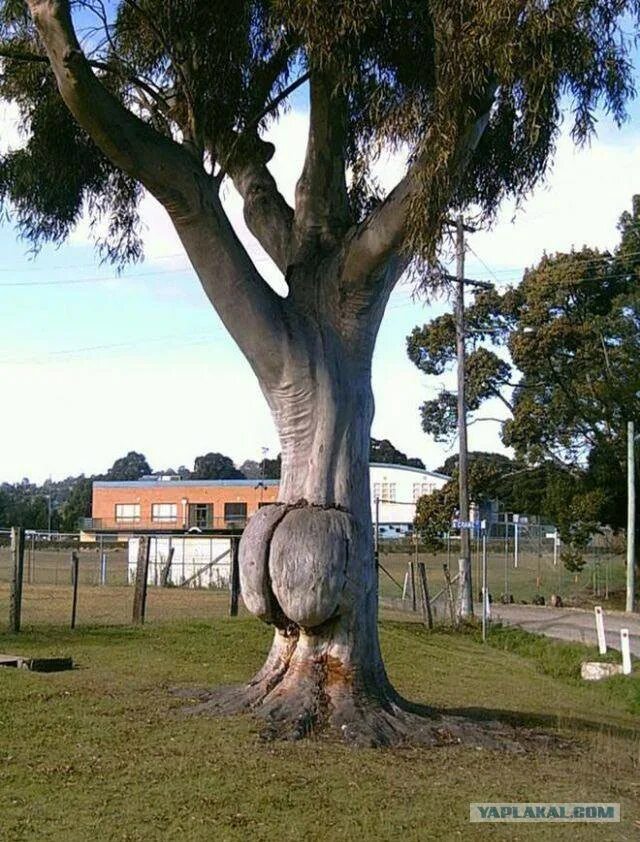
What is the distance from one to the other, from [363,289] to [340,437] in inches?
57.5

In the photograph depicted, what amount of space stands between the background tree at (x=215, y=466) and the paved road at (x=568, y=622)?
9069cm

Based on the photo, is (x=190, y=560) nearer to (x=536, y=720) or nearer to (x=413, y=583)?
(x=413, y=583)

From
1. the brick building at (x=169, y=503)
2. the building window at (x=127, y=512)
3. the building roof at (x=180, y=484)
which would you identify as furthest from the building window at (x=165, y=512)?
the building roof at (x=180, y=484)

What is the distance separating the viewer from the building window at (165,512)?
83.2 meters

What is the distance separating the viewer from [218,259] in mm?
11117

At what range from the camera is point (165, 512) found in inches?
3300

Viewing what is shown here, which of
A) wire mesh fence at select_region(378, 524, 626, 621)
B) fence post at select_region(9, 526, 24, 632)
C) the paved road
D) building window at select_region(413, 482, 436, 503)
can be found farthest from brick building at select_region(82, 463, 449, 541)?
fence post at select_region(9, 526, 24, 632)

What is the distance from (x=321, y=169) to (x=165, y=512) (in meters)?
73.1

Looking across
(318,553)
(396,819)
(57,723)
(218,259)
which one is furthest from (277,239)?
(396,819)

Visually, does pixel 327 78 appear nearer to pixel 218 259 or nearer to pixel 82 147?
pixel 218 259

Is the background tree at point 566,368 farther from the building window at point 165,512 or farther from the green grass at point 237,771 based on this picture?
the building window at point 165,512

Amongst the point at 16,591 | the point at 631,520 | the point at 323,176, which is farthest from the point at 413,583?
the point at 323,176

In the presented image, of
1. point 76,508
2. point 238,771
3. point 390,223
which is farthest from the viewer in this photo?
point 76,508

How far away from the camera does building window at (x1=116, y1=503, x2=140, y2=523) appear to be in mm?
83312
